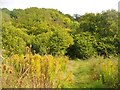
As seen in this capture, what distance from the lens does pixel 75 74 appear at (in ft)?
23.2

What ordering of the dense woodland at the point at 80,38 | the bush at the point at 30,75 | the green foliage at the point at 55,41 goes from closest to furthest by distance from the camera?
the bush at the point at 30,75, the dense woodland at the point at 80,38, the green foliage at the point at 55,41

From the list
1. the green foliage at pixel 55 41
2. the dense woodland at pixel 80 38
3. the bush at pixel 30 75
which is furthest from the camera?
the green foliage at pixel 55 41

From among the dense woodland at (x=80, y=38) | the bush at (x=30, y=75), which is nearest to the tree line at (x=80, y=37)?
the dense woodland at (x=80, y=38)

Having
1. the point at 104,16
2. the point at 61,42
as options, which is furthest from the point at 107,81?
the point at 104,16

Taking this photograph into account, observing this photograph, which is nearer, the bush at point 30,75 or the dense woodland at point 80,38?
the bush at point 30,75

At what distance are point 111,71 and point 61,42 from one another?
764 centimetres

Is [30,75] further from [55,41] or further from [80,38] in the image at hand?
[80,38]

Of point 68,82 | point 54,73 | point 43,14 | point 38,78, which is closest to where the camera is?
point 38,78

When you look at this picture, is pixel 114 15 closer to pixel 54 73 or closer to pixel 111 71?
pixel 111 71

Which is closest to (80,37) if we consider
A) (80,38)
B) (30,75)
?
(80,38)

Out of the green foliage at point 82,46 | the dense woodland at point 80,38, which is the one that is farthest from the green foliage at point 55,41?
the green foliage at point 82,46

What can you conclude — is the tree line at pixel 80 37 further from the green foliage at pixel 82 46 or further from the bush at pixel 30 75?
the bush at pixel 30 75

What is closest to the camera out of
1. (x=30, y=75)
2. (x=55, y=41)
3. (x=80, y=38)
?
(x=30, y=75)

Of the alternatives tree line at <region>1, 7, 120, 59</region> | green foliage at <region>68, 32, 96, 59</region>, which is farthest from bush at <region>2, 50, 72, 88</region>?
green foliage at <region>68, 32, 96, 59</region>
